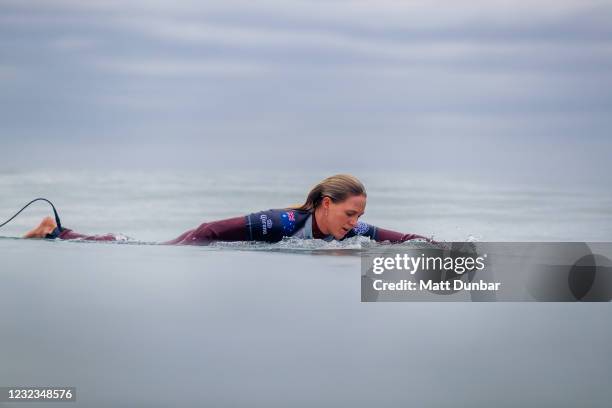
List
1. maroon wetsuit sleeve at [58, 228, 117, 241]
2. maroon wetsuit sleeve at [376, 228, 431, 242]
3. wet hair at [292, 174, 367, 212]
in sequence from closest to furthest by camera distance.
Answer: wet hair at [292, 174, 367, 212], maroon wetsuit sleeve at [376, 228, 431, 242], maroon wetsuit sleeve at [58, 228, 117, 241]

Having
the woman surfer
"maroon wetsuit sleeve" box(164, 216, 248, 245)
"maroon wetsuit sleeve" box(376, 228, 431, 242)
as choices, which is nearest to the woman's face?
the woman surfer

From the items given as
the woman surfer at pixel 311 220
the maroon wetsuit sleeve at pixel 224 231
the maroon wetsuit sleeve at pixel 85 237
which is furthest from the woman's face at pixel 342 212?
the maroon wetsuit sleeve at pixel 85 237

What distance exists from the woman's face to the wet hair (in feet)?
0.11

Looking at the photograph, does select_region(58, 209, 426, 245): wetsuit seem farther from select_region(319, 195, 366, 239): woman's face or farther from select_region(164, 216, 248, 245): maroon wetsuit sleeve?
select_region(319, 195, 366, 239): woman's face

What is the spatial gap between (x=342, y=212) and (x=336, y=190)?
175mm

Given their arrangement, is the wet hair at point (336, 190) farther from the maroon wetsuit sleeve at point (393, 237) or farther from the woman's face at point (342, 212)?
the maroon wetsuit sleeve at point (393, 237)

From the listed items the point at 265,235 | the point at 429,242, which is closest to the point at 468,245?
the point at 429,242

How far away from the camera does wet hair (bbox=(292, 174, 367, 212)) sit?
8047 mm

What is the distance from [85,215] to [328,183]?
24.8 ft

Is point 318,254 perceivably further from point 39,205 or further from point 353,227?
point 39,205

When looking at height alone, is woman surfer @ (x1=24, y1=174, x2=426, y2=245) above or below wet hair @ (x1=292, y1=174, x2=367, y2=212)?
below

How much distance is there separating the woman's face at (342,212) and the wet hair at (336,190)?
1.3 inches

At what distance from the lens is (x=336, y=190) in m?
8.08

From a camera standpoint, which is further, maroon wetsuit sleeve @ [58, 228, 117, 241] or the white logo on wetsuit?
maroon wetsuit sleeve @ [58, 228, 117, 241]
